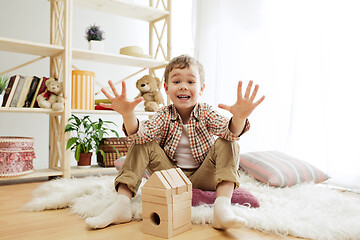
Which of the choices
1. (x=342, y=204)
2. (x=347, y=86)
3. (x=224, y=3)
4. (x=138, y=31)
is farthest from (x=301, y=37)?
(x=138, y=31)

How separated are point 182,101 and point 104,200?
455 millimetres

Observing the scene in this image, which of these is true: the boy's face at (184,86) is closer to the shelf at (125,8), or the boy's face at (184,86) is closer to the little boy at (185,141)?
the little boy at (185,141)

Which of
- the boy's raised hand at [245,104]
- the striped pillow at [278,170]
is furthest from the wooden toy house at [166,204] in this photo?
the striped pillow at [278,170]

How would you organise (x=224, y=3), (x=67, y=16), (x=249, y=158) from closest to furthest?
1. (x=249, y=158)
2. (x=67, y=16)
3. (x=224, y=3)

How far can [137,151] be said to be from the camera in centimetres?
115

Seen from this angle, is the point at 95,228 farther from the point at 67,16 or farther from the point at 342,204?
the point at 67,16

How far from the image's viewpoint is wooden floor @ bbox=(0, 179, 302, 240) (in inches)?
35.5

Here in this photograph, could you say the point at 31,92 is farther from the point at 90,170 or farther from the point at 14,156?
the point at 90,170

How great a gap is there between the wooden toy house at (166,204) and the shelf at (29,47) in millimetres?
1286

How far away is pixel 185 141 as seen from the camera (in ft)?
4.16

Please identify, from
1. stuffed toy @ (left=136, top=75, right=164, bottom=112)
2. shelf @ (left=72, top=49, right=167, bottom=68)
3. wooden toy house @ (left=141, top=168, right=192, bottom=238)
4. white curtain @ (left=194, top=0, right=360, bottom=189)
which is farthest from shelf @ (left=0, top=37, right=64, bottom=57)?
wooden toy house @ (left=141, top=168, right=192, bottom=238)

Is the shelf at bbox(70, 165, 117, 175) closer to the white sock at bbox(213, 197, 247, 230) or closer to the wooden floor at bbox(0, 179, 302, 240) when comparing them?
the wooden floor at bbox(0, 179, 302, 240)

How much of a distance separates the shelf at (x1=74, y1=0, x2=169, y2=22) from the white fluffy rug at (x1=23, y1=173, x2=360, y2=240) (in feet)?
4.15

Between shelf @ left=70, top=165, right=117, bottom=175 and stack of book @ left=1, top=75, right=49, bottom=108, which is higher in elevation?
stack of book @ left=1, top=75, right=49, bottom=108
